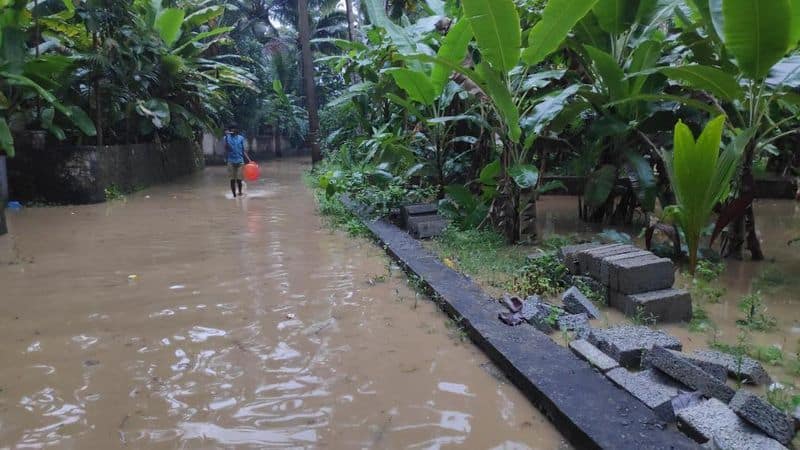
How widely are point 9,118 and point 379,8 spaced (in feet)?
22.5

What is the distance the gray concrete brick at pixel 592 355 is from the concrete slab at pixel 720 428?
550mm

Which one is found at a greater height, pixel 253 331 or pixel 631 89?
pixel 631 89

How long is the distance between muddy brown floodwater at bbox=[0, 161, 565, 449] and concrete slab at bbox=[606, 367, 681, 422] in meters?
0.45

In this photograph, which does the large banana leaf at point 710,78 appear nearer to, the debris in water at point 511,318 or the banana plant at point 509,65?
the banana plant at point 509,65

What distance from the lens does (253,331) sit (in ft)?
12.8

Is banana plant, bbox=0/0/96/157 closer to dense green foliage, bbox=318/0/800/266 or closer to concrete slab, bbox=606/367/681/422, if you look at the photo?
dense green foliage, bbox=318/0/800/266

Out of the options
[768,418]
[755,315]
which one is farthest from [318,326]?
[755,315]

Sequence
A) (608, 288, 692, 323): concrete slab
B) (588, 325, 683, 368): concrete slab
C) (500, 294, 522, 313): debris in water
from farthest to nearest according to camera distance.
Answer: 1. (500, 294, 522, 313): debris in water
2. (608, 288, 692, 323): concrete slab
3. (588, 325, 683, 368): concrete slab

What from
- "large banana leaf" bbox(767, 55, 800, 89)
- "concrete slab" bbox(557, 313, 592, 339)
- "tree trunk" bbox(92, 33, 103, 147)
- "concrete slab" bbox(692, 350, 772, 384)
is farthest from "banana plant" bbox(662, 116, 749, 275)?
"tree trunk" bbox(92, 33, 103, 147)

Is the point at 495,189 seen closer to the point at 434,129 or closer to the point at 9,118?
the point at 434,129

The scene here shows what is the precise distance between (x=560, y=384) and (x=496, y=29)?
3.32 metres

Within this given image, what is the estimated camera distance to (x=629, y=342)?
3.21 meters

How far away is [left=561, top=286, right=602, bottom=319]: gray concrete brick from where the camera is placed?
158 inches

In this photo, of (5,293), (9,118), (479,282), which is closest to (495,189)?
(479,282)
